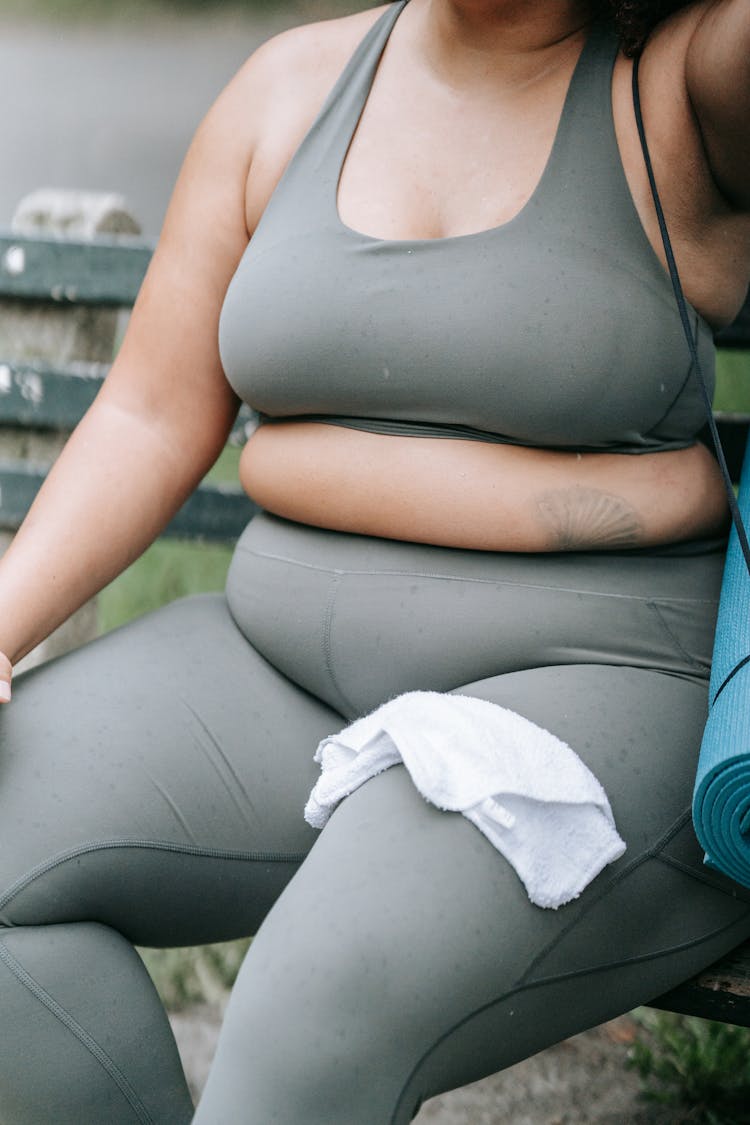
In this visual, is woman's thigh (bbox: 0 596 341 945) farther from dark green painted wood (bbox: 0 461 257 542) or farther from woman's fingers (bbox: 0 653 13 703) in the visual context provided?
dark green painted wood (bbox: 0 461 257 542)

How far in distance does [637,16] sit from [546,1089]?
171cm

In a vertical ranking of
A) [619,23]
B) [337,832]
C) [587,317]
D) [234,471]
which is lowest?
[234,471]

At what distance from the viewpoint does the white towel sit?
1.15 meters

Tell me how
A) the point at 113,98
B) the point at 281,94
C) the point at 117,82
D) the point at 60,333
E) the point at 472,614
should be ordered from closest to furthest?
the point at 472,614
the point at 281,94
the point at 60,333
the point at 113,98
the point at 117,82

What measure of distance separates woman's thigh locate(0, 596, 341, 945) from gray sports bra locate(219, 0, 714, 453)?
354mm

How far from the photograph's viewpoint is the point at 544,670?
1343mm

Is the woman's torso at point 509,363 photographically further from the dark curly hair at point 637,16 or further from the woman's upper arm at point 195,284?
the woman's upper arm at point 195,284

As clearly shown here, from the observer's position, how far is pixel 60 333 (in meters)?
2.38

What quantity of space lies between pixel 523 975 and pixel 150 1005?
0.49m

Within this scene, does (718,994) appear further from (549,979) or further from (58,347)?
(58,347)

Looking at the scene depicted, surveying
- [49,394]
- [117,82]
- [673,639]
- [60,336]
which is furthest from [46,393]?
[117,82]

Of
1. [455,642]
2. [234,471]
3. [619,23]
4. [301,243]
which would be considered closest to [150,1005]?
[455,642]

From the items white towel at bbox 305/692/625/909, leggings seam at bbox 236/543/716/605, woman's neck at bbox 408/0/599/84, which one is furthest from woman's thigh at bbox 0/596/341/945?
woman's neck at bbox 408/0/599/84

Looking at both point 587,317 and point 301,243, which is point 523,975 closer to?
point 587,317
